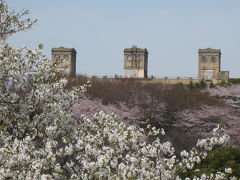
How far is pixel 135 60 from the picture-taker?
79.5 meters

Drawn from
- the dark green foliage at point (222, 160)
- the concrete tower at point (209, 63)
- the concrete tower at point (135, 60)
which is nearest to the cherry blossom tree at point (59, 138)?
the dark green foliage at point (222, 160)

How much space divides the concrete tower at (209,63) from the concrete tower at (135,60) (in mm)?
9164

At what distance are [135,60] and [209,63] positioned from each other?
1217 centimetres

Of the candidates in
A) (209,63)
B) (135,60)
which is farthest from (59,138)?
(209,63)

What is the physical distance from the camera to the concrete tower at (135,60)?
79950 millimetres

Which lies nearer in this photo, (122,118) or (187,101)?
(122,118)

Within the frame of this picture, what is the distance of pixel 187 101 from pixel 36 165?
2646cm

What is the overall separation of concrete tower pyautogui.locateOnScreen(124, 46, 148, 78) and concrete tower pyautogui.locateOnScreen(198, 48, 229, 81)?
9164 millimetres

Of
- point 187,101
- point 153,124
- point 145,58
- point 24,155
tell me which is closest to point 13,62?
point 24,155

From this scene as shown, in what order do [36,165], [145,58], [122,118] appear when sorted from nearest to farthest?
1. [36,165]
2. [122,118]
3. [145,58]

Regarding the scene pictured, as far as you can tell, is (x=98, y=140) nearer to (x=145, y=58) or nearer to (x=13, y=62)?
(x=13, y=62)

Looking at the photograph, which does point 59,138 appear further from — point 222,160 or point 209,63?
point 209,63

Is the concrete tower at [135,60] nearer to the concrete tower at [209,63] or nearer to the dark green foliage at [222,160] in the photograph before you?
the concrete tower at [209,63]

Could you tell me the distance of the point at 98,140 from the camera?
8461 millimetres
